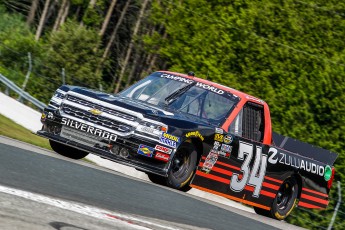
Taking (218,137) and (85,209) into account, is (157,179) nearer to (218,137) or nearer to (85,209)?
(218,137)

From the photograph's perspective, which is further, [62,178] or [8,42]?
[8,42]

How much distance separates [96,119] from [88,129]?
17cm

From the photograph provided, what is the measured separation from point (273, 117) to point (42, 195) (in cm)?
1791

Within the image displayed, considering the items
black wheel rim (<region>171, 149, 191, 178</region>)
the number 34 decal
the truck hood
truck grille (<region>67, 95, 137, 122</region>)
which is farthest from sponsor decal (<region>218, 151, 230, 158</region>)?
truck grille (<region>67, 95, 137, 122</region>)

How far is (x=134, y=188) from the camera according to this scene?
10.7m

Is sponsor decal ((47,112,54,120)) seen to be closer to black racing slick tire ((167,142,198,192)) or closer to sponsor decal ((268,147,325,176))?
black racing slick tire ((167,142,198,192))

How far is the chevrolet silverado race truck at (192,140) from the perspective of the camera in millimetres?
12141

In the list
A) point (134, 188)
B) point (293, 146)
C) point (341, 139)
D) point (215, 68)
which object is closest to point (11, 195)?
point (134, 188)

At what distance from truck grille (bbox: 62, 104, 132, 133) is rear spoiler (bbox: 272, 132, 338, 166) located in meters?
4.18

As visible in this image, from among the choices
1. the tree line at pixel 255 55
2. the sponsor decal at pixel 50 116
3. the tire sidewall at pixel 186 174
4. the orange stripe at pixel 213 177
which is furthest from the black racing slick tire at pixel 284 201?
the tree line at pixel 255 55

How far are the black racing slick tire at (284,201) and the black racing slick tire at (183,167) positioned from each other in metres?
2.08

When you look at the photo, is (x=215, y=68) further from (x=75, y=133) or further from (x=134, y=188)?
(x=134, y=188)

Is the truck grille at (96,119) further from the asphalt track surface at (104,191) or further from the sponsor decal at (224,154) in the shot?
the sponsor decal at (224,154)

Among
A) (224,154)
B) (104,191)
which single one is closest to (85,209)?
(104,191)
